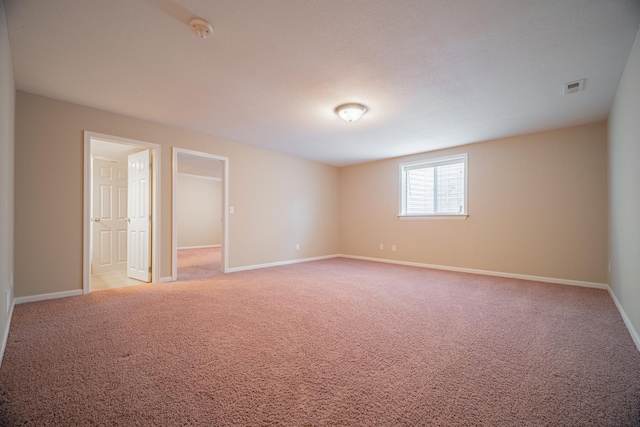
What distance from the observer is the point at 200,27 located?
209cm

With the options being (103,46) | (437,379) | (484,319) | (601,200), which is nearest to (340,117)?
(103,46)

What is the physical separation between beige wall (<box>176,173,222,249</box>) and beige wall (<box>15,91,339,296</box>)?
4.23m

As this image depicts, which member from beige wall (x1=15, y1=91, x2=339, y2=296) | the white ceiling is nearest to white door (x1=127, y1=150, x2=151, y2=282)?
beige wall (x1=15, y1=91, x2=339, y2=296)

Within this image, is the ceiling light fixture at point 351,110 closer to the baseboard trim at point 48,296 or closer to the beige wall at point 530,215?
the beige wall at point 530,215

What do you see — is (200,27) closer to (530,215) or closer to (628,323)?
(628,323)

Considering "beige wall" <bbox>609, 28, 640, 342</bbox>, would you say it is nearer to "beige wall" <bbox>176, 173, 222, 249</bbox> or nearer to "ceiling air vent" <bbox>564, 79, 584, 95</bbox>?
"ceiling air vent" <bbox>564, 79, 584, 95</bbox>

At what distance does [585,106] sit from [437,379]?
13.0ft

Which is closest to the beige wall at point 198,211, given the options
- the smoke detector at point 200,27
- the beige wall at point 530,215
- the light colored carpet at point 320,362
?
the light colored carpet at point 320,362

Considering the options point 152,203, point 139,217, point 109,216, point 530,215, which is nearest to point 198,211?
point 109,216

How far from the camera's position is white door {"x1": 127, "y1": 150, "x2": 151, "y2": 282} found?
4.35 metres

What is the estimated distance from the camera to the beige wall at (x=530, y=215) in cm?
404

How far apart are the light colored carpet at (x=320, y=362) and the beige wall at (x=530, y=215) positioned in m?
0.98

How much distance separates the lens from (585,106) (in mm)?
3492

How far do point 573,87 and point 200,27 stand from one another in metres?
3.73
